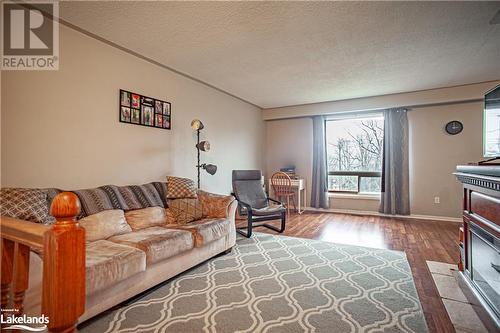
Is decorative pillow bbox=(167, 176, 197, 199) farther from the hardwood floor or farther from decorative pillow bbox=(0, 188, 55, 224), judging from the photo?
the hardwood floor

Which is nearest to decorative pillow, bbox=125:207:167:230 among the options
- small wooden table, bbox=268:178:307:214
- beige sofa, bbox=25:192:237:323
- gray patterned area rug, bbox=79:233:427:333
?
beige sofa, bbox=25:192:237:323

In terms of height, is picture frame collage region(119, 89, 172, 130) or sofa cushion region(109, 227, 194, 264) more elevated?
picture frame collage region(119, 89, 172, 130)

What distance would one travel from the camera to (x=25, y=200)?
1698 millimetres

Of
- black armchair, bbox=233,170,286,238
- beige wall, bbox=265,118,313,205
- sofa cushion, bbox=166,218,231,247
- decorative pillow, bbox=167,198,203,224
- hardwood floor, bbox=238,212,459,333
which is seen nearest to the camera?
hardwood floor, bbox=238,212,459,333

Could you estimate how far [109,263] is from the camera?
1607 millimetres

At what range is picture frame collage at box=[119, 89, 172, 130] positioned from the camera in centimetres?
285

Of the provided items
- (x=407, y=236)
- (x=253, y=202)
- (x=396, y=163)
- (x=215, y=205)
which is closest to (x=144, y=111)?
(x=215, y=205)

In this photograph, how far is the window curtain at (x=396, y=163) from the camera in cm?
478

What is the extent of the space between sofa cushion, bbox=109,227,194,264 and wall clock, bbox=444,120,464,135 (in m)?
4.92

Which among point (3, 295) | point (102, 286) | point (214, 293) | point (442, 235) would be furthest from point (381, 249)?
point (3, 295)

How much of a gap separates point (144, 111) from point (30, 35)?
119 centimetres

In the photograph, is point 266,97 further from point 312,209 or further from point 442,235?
point 442,235

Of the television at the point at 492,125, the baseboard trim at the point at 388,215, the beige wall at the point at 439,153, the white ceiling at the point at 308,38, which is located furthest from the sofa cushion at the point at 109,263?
the beige wall at the point at 439,153

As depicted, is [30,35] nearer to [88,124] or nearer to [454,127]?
[88,124]
